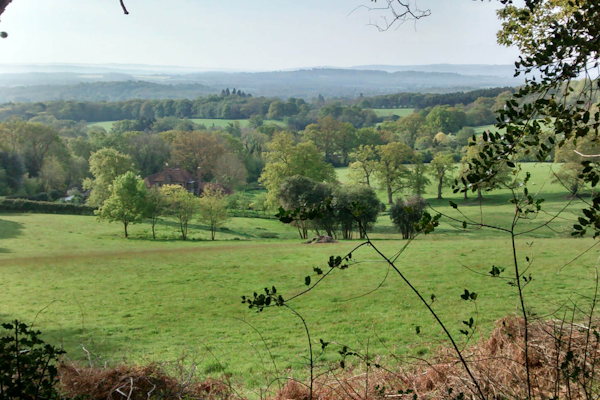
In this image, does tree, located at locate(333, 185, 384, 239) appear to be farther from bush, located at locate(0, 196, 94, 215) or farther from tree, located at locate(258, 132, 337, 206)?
bush, located at locate(0, 196, 94, 215)

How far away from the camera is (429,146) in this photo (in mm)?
90875

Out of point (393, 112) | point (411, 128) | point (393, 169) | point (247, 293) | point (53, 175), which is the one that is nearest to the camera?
point (247, 293)

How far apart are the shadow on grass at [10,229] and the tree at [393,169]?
3941 centimetres

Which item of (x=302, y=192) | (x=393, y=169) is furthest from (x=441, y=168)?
(x=302, y=192)

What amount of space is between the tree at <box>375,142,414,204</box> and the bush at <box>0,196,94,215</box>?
114 ft

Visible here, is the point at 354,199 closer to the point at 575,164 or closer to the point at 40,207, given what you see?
the point at 575,164

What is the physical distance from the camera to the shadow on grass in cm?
3070

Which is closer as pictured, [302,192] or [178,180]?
[302,192]

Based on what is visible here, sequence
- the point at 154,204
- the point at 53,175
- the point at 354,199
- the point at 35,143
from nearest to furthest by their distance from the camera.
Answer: the point at 354,199 < the point at 154,204 < the point at 53,175 < the point at 35,143

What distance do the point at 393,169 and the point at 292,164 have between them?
1391cm

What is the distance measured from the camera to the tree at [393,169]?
55.4m

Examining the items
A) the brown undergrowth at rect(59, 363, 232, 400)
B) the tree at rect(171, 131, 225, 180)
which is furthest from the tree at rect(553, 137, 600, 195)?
the tree at rect(171, 131, 225, 180)

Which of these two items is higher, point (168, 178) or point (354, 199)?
point (354, 199)

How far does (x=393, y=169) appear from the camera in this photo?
5594 centimetres
